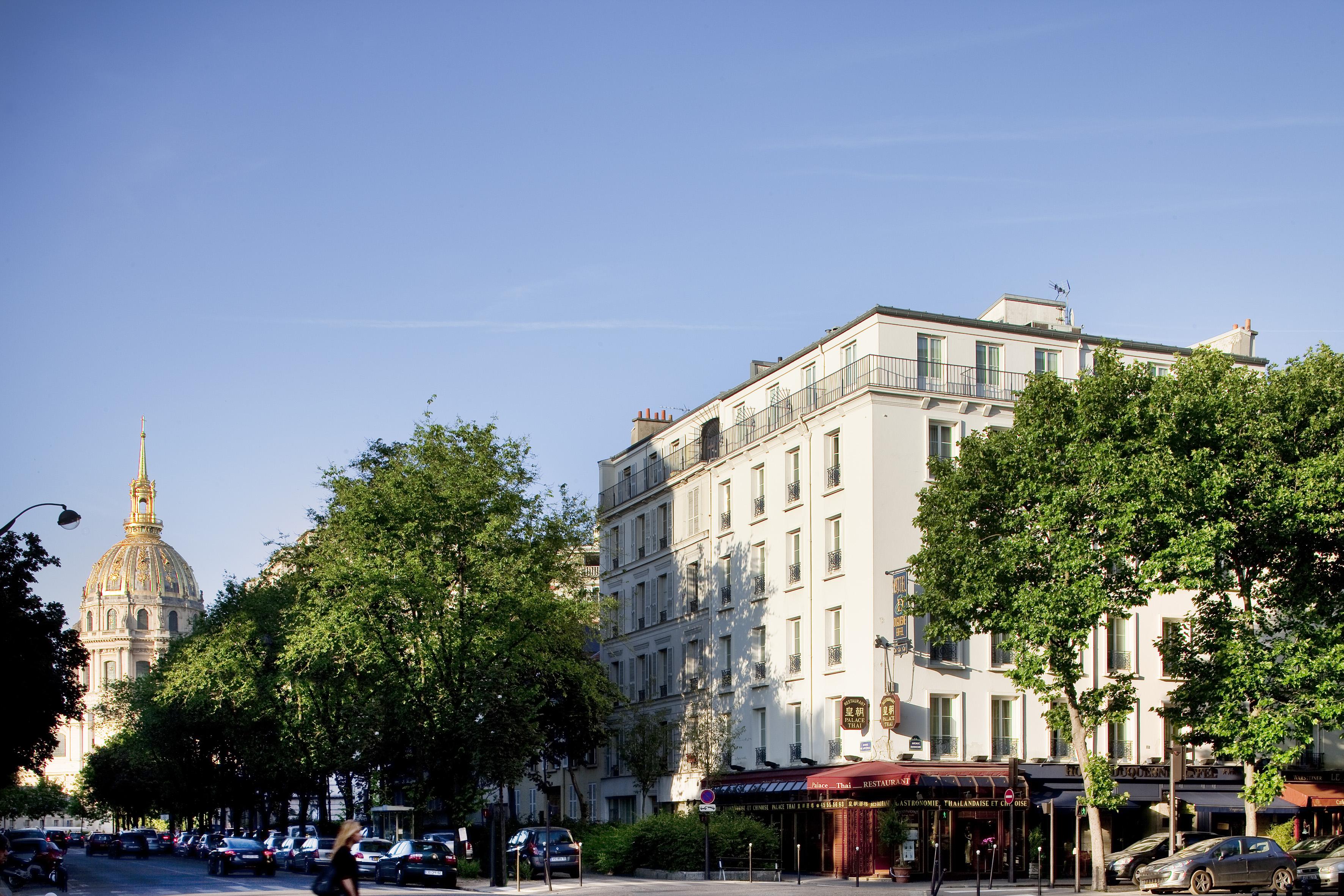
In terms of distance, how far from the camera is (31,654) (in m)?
43.2

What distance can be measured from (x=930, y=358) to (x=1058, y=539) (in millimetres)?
13013

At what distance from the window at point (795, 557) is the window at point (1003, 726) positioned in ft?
27.0

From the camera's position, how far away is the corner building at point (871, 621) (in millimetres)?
46656

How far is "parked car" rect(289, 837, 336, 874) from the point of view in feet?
182

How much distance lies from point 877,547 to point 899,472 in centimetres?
271

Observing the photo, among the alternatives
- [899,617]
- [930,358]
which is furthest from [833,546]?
[930,358]

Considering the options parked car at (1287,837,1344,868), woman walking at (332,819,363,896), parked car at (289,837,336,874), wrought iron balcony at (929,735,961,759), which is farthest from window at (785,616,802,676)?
woman walking at (332,819,363,896)

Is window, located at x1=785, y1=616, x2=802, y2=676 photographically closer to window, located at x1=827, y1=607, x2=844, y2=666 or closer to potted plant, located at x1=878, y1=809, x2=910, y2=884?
window, located at x1=827, y1=607, x2=844, y2=666

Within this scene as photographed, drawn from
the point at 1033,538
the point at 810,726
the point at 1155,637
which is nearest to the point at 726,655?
the point at 810,726

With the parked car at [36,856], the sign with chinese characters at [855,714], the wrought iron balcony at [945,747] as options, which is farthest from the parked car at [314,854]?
the wrought iron balcony at [945,747]

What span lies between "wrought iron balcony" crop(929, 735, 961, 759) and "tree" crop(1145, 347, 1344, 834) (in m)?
8.80

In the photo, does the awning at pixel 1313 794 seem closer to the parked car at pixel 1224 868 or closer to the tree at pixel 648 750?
the parked car at pixel 1224 868

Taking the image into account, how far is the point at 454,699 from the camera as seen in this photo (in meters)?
47.8

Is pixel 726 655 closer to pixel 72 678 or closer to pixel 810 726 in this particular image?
pixel 810 726
